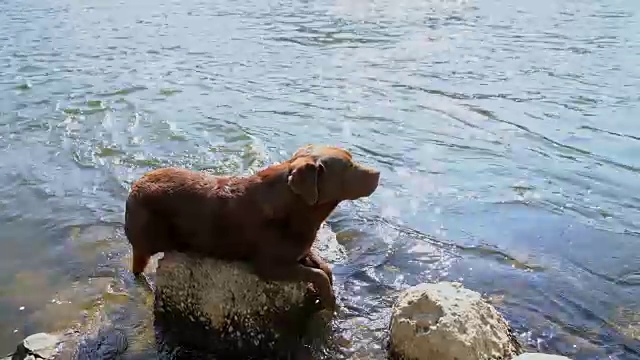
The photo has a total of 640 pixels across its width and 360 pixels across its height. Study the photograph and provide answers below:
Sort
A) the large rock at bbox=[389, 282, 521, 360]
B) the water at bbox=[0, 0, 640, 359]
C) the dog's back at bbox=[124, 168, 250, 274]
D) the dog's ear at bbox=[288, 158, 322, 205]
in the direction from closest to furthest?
1. the large rock at bbox=[389, 282, 521, 360]
2. the dog's ear at bbox=[288, 158, 322, 205]
3. the dog's back at bbox=[124, 168, 250, 274]
4. the water at bbox=[0, 0, 640, 359]

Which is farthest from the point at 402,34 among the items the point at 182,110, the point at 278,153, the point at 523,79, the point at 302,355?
the point at 302,355

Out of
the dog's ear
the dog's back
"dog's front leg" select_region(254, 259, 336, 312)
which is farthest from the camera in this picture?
the dog's back

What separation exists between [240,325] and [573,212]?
433 cm

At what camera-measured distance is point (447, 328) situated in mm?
5227

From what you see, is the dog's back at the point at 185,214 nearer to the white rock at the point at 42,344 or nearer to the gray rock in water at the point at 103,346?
the gray rock in water at the point at 103,346

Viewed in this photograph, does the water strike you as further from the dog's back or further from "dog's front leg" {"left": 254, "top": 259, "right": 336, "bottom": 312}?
the dog's back

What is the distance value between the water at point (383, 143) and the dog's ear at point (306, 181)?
1.24 metres

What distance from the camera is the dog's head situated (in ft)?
18.4

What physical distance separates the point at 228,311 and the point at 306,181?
50.1 inches

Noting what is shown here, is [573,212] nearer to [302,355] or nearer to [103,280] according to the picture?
[302,355]

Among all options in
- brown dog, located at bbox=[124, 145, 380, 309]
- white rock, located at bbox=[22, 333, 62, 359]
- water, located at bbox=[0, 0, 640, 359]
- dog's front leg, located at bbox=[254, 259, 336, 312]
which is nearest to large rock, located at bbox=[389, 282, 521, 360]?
water, located at bbox=[0, 0, 640, 359]

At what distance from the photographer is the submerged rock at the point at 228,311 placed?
5.88 metres

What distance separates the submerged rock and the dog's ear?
2.74ft

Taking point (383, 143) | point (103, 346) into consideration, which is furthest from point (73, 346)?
point (383, 143)
